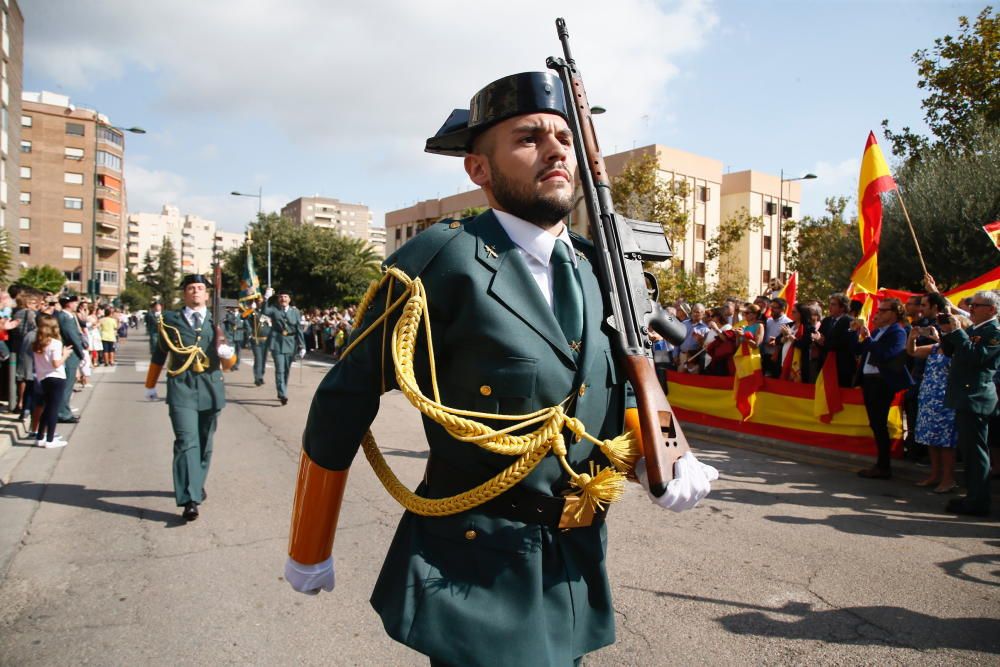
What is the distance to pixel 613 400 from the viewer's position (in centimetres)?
190

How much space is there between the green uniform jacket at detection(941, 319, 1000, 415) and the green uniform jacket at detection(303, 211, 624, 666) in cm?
534

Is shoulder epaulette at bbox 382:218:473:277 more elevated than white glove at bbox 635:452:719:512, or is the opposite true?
shoulder epaulette at bbox 382:218:473:277

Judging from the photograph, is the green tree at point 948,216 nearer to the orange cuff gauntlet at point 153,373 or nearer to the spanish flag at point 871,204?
the spanish flag at point 871,204

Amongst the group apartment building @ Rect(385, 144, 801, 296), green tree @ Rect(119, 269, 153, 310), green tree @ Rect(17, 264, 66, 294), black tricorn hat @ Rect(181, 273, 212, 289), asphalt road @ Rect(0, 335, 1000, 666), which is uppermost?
apartment building @ Rect(385, 144, 801, 296)

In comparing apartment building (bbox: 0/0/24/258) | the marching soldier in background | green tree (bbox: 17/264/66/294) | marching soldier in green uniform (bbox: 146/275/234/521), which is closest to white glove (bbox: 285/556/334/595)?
marching soldier in green uniform (bbox: 146/275/234/521)

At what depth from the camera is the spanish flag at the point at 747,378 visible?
934 centimetres

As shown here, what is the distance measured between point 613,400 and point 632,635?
203 centimetres

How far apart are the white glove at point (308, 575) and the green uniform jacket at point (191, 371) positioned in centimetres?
416

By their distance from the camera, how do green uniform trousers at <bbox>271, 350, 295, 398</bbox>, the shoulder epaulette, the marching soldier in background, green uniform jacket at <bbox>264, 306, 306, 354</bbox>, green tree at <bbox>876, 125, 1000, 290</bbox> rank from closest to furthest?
1. the shoulder epaulette
2. green uniform trousers at <bbox>271, 350, 295, 398</bbox>
3. green uniform jacket at <bbox>264, 306, 306, 354</bbox>
4. green tree at <bbox>876, 125, 1000, 290</bbox>
5. the marching soldier in background

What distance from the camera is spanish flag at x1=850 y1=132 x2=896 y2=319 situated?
341 inches

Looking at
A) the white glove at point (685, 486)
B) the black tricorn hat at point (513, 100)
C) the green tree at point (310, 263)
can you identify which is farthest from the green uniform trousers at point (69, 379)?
the green tree at point (310, 263)

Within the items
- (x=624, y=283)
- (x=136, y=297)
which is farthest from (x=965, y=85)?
(x=136, y=297)

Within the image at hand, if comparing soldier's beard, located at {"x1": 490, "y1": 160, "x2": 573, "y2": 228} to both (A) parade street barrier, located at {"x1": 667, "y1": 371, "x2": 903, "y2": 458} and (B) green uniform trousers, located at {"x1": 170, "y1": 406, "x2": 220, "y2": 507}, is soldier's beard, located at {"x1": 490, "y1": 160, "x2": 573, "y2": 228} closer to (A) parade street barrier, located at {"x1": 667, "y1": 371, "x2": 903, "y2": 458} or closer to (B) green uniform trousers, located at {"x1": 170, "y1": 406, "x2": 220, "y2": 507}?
(B) green uniform trousers, located at {"x1": 170, "y1": 406, "x2": 220, "y2": 507}

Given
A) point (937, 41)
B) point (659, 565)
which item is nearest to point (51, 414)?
point (659, 565)
